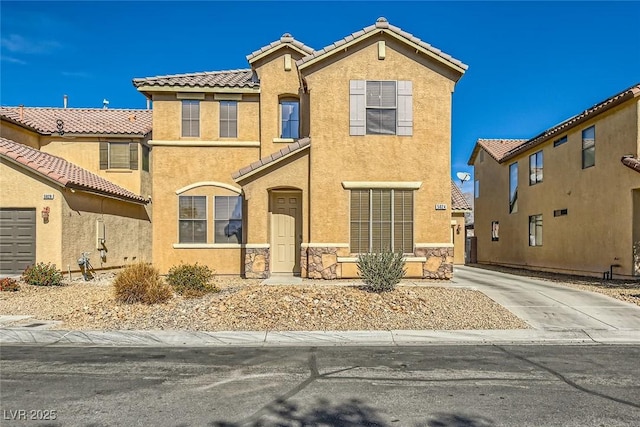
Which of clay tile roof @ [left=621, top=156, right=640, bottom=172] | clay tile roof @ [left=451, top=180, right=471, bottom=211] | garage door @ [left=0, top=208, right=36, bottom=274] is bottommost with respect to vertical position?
garage door @ [left=0, top=208, right=36, bottom=274]

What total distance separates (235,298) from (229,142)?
7.20 metres

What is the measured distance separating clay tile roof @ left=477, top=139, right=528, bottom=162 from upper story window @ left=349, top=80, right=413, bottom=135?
13726mm

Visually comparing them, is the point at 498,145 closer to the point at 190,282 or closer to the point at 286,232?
the point at 286,232

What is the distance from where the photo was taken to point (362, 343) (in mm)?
8695

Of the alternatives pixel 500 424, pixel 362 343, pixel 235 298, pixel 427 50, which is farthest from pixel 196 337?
pixel 427 50

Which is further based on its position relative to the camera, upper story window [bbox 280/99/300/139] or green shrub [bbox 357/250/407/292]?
upper story window [bbox 280/99/300/139]

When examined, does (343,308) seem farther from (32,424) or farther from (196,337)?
(32,424)

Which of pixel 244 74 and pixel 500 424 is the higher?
pixel 244 74

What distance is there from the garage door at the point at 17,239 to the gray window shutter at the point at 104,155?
17.1ft

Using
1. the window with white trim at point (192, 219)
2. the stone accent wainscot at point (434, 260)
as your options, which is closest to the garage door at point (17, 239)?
the window with white trim at point (192, 219)

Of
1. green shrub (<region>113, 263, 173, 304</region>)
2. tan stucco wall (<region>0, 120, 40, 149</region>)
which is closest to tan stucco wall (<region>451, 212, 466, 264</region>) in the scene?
green shrub (<region>113, 263, 173, 304</region>)

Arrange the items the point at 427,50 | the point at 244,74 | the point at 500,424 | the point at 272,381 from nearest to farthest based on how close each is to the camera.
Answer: the point at 500,424 < the point at 272,381 < the point at 427,50 < the point at 244,74

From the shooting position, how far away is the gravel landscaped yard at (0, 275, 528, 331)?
9.62 meters

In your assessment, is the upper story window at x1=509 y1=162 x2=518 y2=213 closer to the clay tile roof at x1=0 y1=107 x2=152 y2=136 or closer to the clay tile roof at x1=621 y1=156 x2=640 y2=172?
the clay tile roof at x1=621 y1=156 x2=640 y2=172
